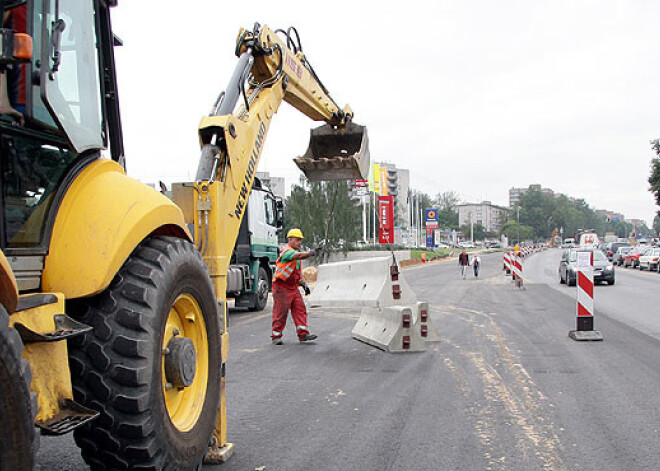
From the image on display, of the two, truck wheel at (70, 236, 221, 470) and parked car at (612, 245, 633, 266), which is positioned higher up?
truck wheel at (70, 236, 221, 470)

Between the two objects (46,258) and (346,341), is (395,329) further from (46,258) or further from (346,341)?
(46,258)

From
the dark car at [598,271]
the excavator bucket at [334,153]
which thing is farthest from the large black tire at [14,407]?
the dark car at [598,271]

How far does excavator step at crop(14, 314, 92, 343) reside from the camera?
246cm

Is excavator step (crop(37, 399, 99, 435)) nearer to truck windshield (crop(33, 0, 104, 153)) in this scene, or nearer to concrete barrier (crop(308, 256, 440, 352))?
truck windshield (crop(33, 0, 104, 153))

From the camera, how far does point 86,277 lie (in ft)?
9.40

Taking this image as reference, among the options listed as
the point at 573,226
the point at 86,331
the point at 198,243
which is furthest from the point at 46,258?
the point at 573,226

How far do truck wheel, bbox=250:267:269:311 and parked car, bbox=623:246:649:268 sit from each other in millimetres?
35458

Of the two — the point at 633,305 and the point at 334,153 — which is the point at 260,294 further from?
the point at 633,305

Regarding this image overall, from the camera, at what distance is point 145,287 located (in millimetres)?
3059

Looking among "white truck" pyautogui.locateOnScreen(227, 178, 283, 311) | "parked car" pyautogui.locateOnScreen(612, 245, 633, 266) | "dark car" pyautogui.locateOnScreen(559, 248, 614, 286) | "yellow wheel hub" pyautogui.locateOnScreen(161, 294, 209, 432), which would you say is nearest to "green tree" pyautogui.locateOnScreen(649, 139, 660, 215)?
"parked car" pyautogui.locateOnScreen(612, 245, 633, 266)

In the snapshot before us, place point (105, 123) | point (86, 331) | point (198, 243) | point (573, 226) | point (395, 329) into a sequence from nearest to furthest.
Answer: point (86, 331)
point (105, 123)
point (198, 243)
point (395, 329)
point (573, 226)

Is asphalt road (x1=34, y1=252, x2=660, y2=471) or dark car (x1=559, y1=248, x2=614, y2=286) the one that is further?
dark car (x1=559, y1=248, x2=614, y2=286)

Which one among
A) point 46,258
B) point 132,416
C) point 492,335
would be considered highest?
point 46,258

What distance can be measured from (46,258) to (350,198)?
121 ft
